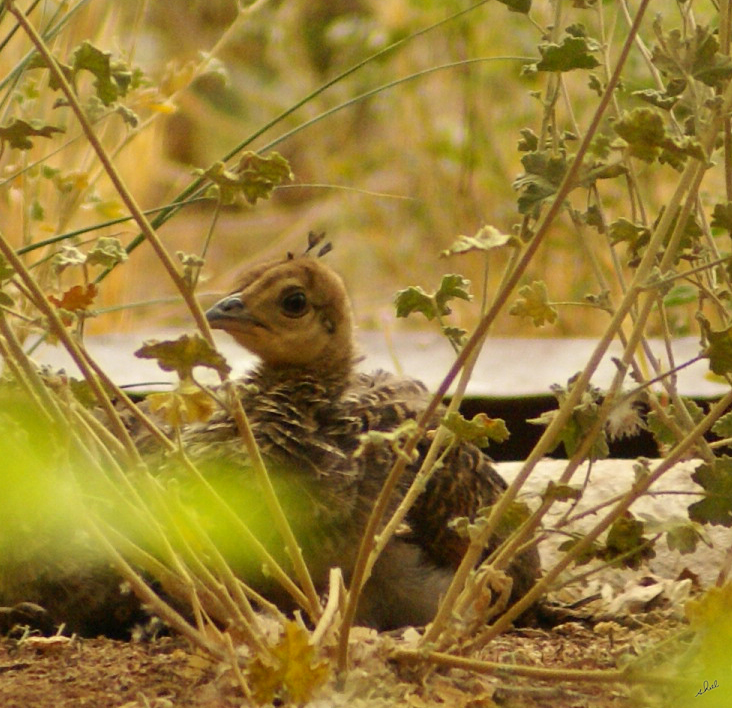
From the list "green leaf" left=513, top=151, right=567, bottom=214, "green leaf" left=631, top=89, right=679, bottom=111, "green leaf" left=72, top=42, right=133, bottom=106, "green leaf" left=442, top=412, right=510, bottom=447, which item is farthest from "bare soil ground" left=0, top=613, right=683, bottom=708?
"green leaf" left=72, top=42, right=133, bottom=106

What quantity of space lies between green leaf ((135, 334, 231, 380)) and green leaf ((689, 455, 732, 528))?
770 mm

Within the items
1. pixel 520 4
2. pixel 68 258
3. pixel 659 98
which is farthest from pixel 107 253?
pixel 659 98

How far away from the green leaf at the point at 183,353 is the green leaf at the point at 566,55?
0.58 m

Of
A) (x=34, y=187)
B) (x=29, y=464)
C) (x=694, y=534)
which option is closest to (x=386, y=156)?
(x=34, y=187)

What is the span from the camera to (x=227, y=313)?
2.88 m

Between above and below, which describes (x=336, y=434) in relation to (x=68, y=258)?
below

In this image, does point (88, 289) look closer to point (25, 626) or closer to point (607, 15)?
point (25, 626)

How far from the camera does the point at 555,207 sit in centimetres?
165

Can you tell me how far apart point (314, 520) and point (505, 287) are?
104 cm

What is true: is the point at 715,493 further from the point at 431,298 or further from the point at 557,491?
the point at 431,298

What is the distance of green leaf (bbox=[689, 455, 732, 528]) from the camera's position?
1.98 meters

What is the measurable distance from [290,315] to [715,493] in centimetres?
121

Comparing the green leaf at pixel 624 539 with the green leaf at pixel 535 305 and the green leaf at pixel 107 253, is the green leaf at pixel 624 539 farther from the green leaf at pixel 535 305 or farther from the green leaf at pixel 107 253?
the green leaf at pixel 107 253

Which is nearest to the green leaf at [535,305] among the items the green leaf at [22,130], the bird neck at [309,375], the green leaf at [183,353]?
the green leaf at [183,353]
